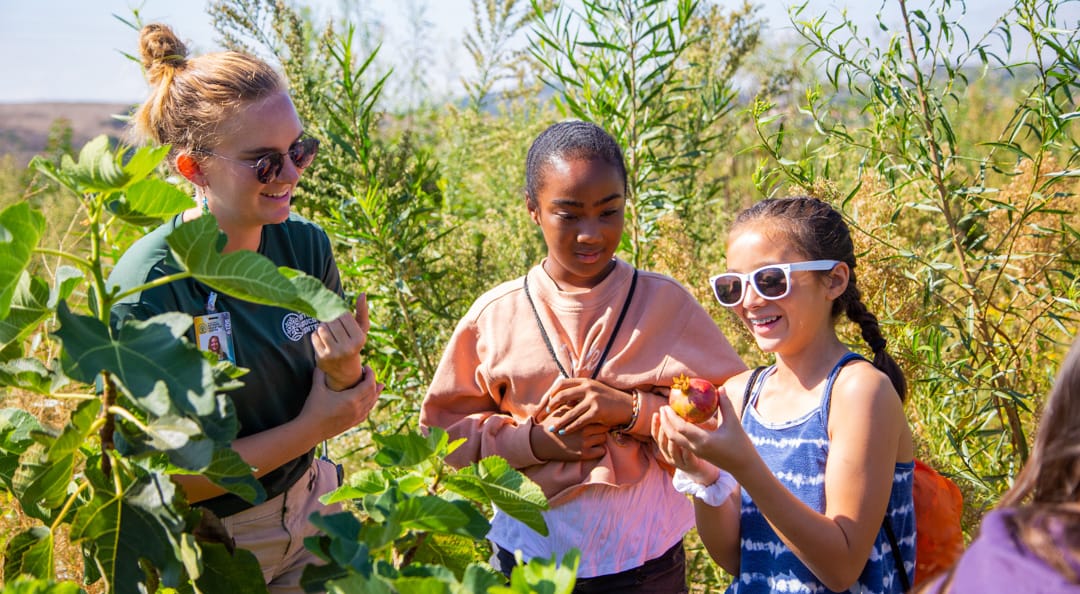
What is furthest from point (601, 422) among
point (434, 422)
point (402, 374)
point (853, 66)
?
point (402, 374)

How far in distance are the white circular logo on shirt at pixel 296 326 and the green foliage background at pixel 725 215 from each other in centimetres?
33

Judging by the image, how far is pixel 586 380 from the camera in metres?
1.98

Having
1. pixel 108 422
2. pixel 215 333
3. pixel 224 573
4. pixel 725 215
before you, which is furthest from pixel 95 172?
pixel 725 215

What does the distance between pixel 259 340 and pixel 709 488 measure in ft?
3.02

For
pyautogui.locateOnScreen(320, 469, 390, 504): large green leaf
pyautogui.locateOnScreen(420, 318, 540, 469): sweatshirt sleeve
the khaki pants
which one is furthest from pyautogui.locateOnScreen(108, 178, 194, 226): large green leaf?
pyautogui.locateOnScreen(420, 318, 540, 469): sweatshirt sleeve

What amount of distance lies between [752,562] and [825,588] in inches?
5.8

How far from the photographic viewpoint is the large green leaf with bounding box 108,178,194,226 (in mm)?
1203

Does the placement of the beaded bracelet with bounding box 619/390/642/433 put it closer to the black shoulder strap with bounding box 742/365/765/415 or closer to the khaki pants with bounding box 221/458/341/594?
the black shoulder strap with bounding box 742/365/765/415

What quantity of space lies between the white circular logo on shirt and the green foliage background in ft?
1.10

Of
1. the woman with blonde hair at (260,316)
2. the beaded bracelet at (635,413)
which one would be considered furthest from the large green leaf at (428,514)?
the beaded bracelet at (635,413)

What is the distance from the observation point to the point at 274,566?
192 centimetres

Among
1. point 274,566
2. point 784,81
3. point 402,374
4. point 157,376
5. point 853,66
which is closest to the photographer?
point 157,376

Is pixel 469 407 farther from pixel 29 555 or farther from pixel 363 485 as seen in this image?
pixel 29 555

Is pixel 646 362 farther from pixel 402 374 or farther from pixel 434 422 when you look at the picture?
pixel 402 374
